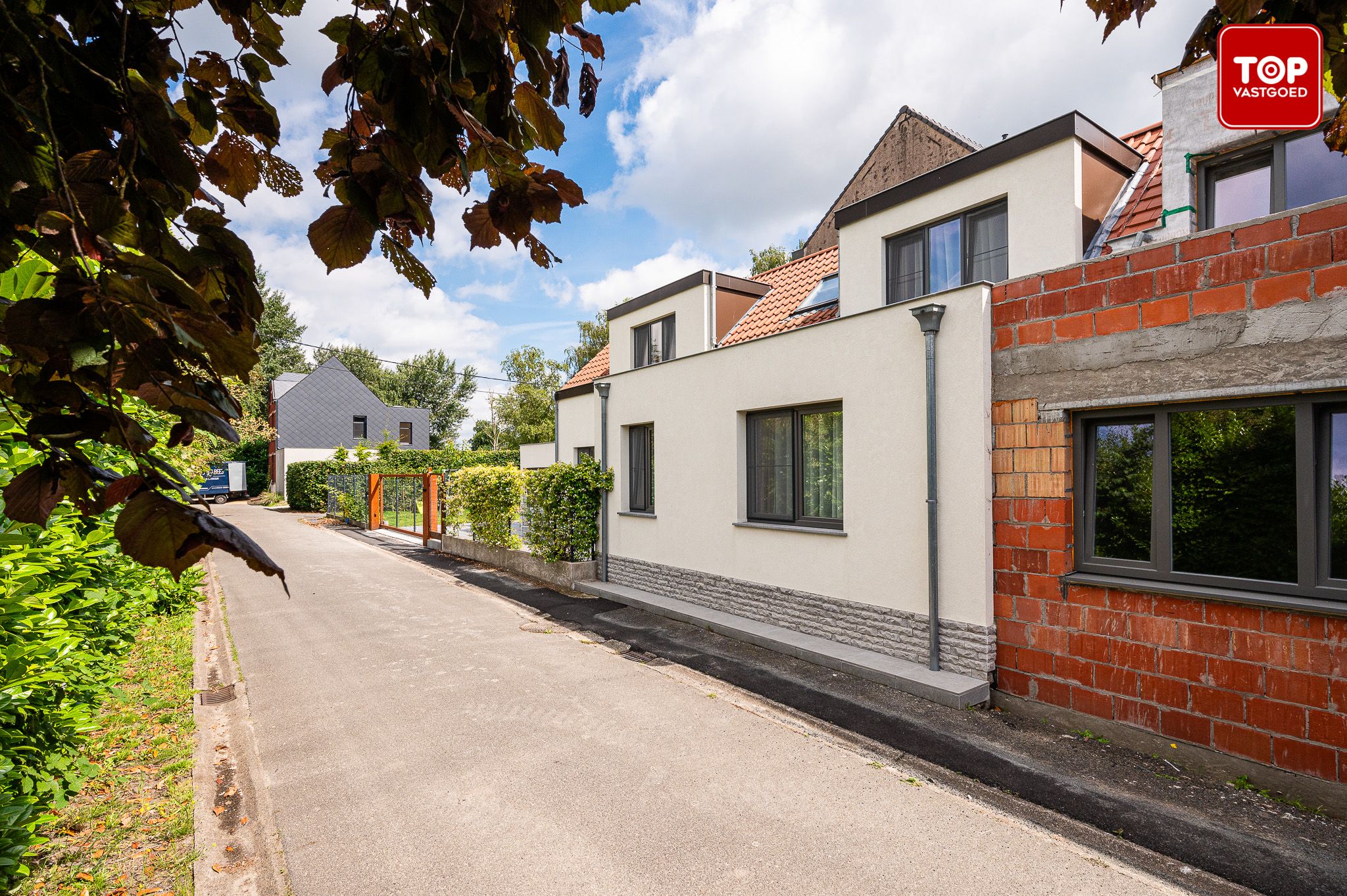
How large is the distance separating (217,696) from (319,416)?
35797mm

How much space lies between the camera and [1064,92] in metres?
7.14

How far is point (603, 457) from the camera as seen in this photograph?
11195mm

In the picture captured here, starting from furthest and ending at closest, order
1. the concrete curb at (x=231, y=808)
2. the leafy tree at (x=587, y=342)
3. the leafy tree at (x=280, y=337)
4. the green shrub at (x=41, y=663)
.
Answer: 1. the leafy tree at (x=280, y=337)
2. the leafy tree at (x=587, y=342)
3. the concrete curb at (x=231, y=808)
4. the green shrub at (x=41, y=663)

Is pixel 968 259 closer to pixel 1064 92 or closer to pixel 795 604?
pixel 1064 92

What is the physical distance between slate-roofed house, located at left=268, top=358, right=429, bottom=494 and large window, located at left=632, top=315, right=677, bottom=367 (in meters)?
24.9

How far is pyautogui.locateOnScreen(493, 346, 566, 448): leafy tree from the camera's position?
31.8 metres

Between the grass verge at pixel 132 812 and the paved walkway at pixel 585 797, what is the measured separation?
0.49m

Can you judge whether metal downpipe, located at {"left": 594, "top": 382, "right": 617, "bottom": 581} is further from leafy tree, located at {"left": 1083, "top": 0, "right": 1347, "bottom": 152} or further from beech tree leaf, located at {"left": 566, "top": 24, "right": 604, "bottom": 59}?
leafy tree, located at {"left": 1083, "top": 0, "right": 1347, "bottom": 152}

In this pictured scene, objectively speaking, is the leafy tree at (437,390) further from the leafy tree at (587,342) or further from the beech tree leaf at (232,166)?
the beech tree leaf at (232,166)

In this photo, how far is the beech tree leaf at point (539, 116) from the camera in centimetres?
158

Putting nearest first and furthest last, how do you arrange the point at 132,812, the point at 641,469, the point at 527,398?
the point at 132,812 → the point at 641,469 → the point at 527,398

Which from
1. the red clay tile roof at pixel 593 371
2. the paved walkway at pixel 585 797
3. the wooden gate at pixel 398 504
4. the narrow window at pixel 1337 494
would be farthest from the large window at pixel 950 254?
the wooden gate at pixel 398 504

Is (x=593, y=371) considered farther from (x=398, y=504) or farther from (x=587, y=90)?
(x=587, y=90)

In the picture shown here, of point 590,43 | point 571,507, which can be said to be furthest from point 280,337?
point 590,43
